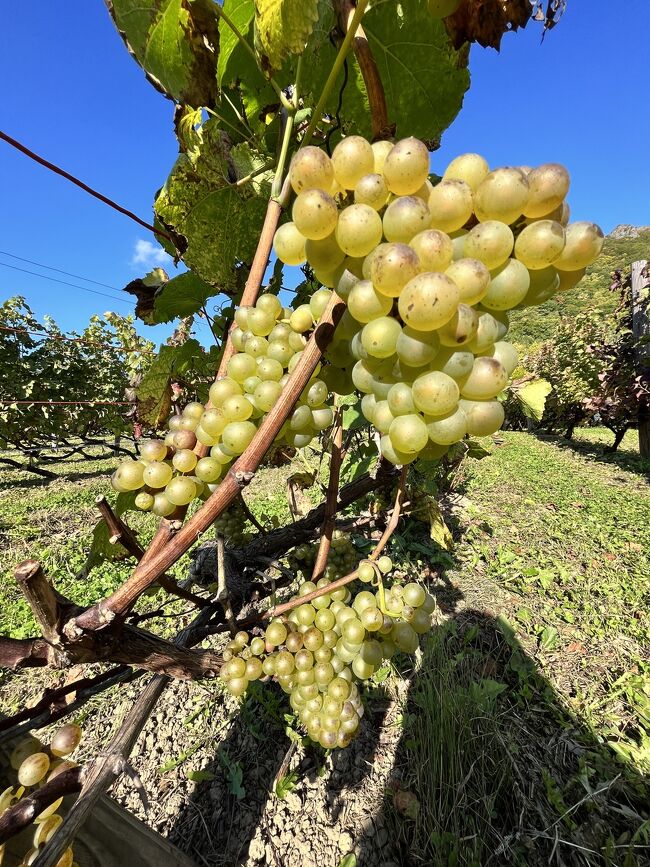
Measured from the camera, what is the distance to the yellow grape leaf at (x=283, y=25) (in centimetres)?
56

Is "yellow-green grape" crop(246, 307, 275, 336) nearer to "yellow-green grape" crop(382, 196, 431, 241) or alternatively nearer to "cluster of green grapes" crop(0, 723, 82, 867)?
"yellow-green grape" crop(382, 196, 431, 241)

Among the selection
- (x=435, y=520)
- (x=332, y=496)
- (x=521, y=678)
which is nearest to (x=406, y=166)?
(x=332, y=496)

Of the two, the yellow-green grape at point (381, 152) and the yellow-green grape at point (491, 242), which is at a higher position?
the yellow-green grape at point (381, 152)

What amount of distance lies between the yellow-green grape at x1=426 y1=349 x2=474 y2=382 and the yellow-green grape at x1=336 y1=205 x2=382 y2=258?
17cm

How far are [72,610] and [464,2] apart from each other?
42.8 inches

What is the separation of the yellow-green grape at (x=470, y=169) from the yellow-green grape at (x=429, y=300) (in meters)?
0.16

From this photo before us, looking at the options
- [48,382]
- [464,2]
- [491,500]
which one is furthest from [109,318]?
[464,2]

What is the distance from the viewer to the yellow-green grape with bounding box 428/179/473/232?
0.49 metres

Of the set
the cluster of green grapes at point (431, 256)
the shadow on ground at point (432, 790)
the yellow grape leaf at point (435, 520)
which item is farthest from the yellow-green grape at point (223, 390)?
the shadow on ground at point (432, 790)

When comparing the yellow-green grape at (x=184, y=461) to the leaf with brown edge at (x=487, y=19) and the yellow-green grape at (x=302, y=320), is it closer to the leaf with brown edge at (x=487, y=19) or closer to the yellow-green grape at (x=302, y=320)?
the yellow-green grape at (x=302, y=320)

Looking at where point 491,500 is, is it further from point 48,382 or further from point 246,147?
point 48,382

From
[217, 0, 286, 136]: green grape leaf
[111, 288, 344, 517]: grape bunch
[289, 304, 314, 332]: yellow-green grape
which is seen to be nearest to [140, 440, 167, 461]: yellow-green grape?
[111, 288, 344, 517]: grape bunch

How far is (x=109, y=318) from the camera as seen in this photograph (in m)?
7.74

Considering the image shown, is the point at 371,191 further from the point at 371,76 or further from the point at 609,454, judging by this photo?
the point at 609,454
